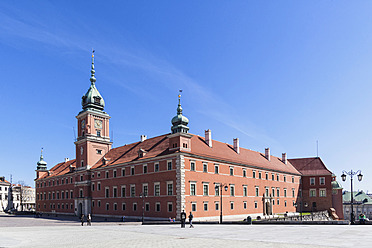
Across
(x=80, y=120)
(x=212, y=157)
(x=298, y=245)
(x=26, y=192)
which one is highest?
(x=80, y=120)

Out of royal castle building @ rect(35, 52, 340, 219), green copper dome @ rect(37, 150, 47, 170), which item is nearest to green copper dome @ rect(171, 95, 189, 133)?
royal castle building @ rect(35, 52, 340, 219)

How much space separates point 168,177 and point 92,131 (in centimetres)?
2359

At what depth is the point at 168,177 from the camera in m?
46.6

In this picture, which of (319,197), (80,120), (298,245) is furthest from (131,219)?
(319,197)

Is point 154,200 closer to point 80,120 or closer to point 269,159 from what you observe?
point 80,120

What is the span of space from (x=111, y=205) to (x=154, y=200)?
1201 cm

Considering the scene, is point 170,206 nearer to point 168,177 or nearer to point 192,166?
point 168,177

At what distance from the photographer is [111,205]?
56750 millimetres

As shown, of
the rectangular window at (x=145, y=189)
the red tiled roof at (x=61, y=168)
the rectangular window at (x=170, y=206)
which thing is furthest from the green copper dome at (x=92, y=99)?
the rectangular window at (x=170, y=206)

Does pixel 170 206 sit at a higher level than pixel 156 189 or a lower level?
lower

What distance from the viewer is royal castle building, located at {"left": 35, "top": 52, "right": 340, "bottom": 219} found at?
46719 mm

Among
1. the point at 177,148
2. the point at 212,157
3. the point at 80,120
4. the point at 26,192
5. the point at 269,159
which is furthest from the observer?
the point at 26,192

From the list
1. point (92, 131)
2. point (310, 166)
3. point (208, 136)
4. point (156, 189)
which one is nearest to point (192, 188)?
point (156, 189)

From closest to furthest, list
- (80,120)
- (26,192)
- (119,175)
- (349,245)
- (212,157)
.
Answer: (349,245) < (212,157) < (119,175) < (80,120) < (26,192)
